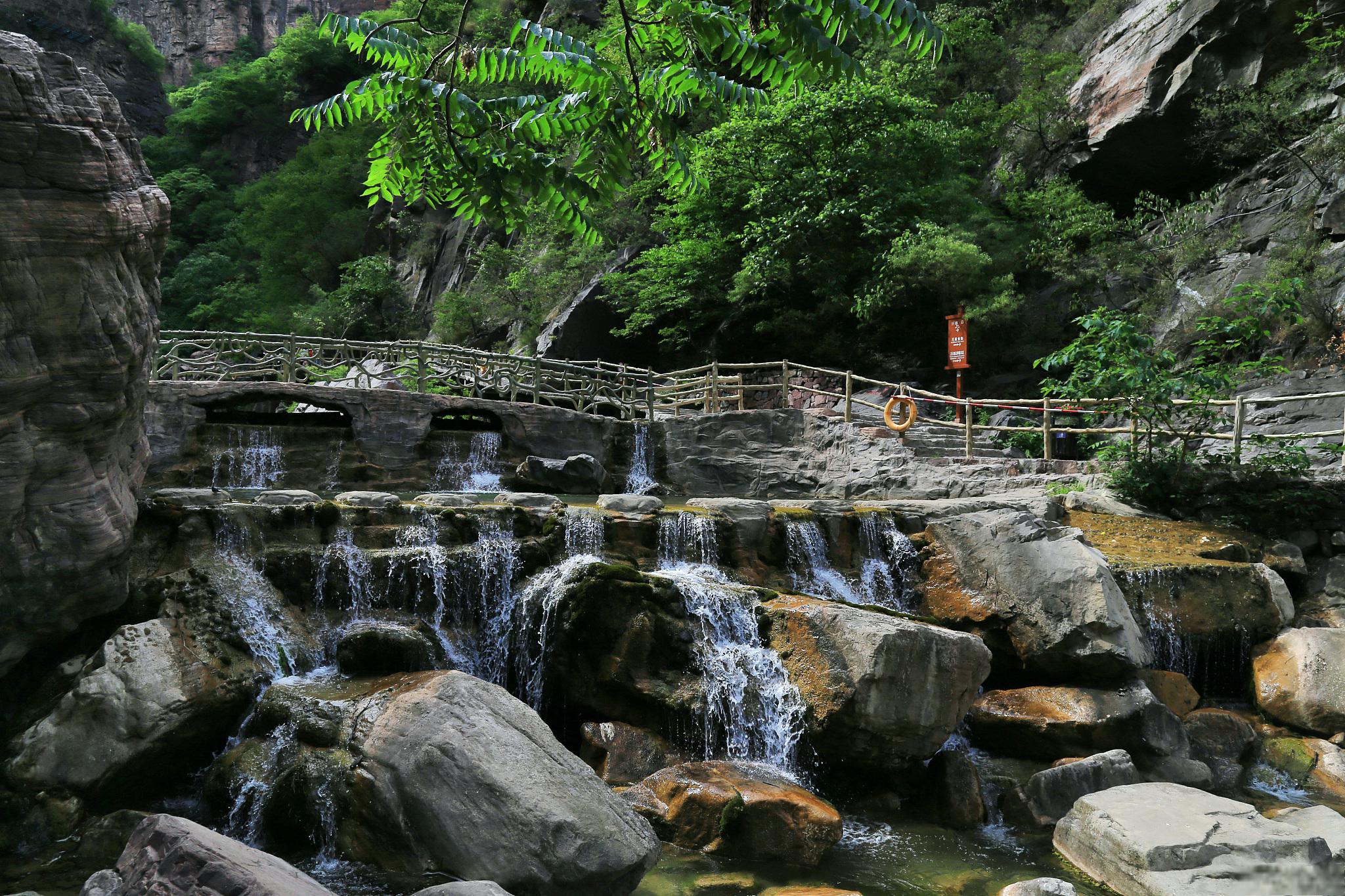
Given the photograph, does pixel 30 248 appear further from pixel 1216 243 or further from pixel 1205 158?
pixel 1205 158

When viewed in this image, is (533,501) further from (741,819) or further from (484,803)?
(484,803)

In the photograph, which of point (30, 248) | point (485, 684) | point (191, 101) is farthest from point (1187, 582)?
point (191, 101)

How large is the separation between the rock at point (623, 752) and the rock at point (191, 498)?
4370mm

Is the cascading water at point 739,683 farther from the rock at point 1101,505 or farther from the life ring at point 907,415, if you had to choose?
the life ring at point 907,415

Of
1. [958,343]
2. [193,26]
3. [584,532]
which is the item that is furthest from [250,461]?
[193,26]

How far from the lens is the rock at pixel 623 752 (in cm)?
761

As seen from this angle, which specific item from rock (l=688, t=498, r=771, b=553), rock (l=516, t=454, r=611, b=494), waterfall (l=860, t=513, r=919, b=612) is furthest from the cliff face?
waterfall (l=860, t=513, r=919, b=612)

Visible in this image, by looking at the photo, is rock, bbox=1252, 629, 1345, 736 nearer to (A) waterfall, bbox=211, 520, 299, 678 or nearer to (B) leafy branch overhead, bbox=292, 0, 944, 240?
(B) leafy branch overhead, bbox=292, 0, 944, 240

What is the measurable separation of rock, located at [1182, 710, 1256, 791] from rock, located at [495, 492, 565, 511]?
673cm

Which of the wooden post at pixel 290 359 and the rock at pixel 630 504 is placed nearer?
the rock at pixel 630 504

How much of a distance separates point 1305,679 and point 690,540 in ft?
21.2

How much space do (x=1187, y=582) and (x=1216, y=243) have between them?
11374 millimetres

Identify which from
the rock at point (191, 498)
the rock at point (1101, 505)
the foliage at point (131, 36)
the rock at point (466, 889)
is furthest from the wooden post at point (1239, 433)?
the foliage at point (131, 36)

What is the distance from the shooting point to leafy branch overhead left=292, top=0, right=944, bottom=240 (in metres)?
2.64
